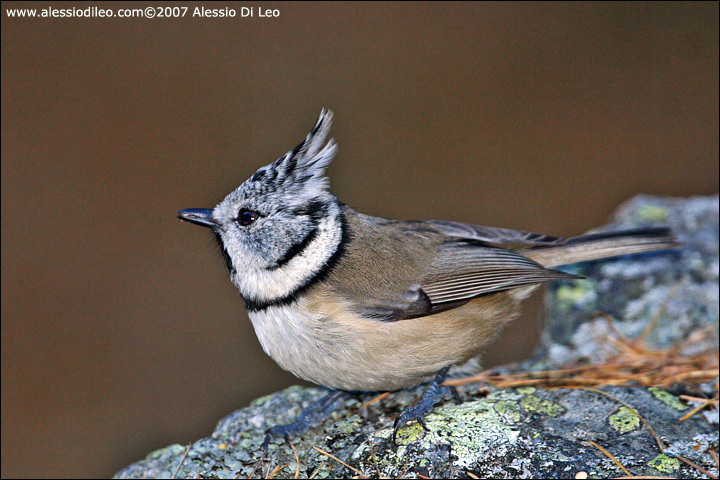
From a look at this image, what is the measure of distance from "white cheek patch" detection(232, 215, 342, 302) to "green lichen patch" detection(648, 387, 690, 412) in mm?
1777

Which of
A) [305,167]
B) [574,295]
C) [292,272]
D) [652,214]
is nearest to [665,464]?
[574,295]

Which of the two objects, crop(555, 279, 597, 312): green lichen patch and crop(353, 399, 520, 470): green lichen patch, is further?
crop(555, 279, 597, 312): green lichen patch

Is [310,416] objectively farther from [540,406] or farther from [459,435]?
[540,406]

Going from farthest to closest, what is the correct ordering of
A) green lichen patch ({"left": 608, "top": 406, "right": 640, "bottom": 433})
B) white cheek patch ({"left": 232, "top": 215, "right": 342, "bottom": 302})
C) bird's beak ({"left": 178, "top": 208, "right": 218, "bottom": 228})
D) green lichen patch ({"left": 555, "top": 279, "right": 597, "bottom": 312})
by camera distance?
green lichen patch ({"left": 555, "top": 279, "right": 597, "bottom": 312}), bird's beak ({"left": 178, "top": 208, "right": 218, "bottom": 228}), white cheek patch ({"left": 232, "top": 215, "right": 342, "bottom": 302}), green lichen patch ({"left": 608, "top": 406, "right": 640, "bottom": 433})

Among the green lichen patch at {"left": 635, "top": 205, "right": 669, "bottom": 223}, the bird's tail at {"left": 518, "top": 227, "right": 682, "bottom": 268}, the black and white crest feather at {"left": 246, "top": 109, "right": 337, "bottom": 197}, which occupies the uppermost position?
the black and white crest feather at {"left": 246, "top": 109, "right": 337, "bottom": 197}

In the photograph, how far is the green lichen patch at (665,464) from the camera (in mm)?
2654

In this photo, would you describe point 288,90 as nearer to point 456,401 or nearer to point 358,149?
point 358,149

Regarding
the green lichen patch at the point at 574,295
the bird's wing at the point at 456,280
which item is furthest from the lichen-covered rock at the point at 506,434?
the bird's wing at the point at 456,280

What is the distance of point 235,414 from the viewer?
3504mm

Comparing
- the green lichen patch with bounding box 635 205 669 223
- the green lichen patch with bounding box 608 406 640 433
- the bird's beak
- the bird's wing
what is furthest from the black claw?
the green lichen patch with bounding box 635 205 669 223

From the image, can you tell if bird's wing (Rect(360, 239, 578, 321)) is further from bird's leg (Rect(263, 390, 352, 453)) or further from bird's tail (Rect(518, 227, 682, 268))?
bird's leg (Rect(263, 390, 352, 453))

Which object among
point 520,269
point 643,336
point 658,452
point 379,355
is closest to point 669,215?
point 643,336

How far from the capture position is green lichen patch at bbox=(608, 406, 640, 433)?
2.88 m

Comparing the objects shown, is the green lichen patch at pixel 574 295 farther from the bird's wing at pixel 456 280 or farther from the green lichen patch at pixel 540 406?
the green lichen patch at pixel 540 406
